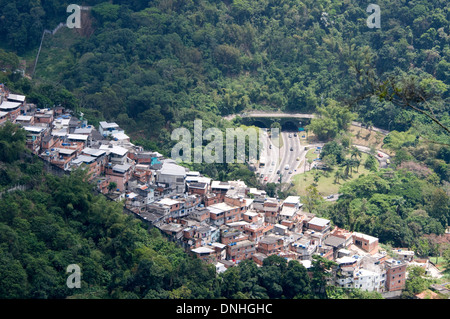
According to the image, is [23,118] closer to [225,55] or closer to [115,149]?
[115,149]

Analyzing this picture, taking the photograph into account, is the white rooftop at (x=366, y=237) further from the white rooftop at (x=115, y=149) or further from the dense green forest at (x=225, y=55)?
the dense green forest at (x=225, y=55)

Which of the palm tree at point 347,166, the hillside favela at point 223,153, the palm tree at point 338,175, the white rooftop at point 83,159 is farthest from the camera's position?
the palm tree at point 347,166

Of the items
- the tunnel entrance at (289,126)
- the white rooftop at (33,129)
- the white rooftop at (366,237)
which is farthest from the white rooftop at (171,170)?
the tunnel entrance at (289,126)

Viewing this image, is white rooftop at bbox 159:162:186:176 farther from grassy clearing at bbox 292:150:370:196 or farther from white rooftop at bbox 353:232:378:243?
grassy clearing at bbox 292:150:370:196

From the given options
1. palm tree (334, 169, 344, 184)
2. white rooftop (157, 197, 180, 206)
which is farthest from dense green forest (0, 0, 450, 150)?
white rooftop (157, 197, 180, 206)

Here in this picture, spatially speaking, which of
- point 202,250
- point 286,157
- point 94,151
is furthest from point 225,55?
point 202,250
